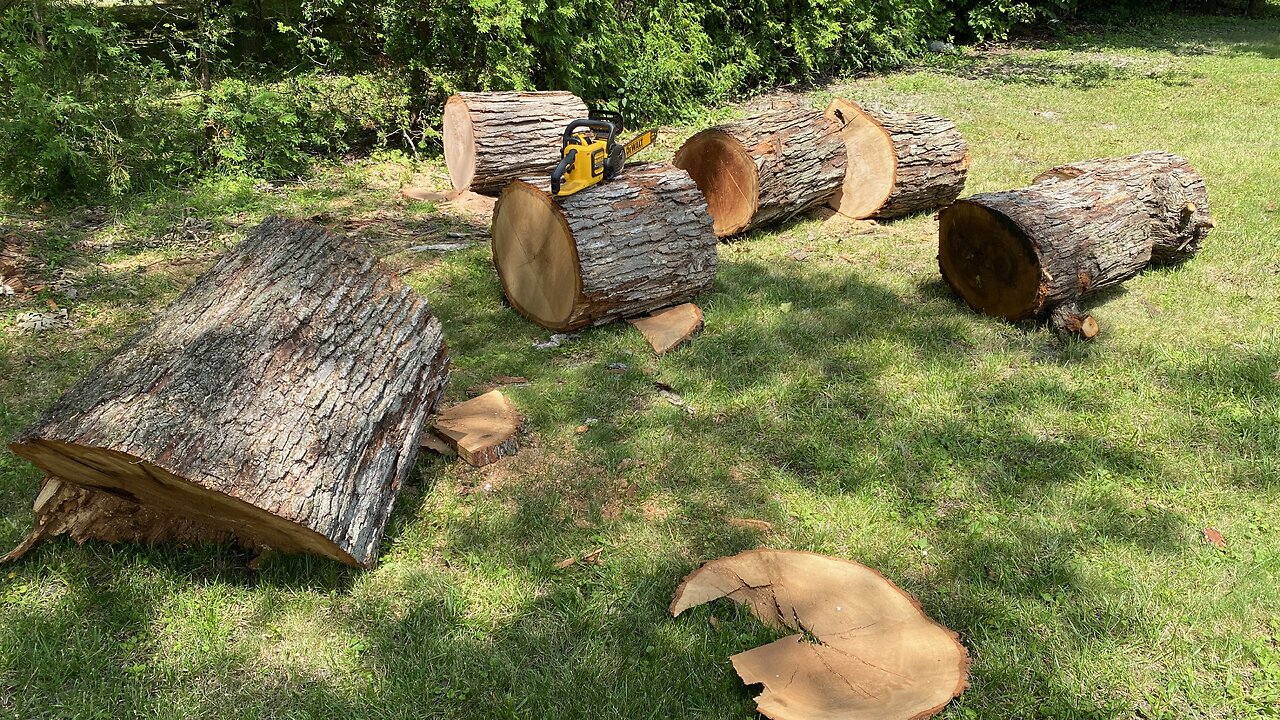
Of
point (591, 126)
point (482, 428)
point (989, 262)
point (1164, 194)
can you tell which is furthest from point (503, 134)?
point (1164, 194)

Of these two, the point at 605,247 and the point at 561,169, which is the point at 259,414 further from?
the point at 561,169

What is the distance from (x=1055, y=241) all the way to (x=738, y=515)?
2651mm

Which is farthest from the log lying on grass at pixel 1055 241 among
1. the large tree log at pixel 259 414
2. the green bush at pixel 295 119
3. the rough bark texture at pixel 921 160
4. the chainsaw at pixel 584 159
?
the green bush at pixel 295 119

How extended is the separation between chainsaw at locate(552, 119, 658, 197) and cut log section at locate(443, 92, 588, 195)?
2612mm

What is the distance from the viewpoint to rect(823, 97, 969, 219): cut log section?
658 centimetres

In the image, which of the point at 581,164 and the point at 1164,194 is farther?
the point at 1164,194

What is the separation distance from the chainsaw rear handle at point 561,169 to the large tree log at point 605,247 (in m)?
0.08

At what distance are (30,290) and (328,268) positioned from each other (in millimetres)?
3001

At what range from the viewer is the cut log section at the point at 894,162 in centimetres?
658

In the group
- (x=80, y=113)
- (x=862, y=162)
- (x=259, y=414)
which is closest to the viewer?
(x=259, y=414)

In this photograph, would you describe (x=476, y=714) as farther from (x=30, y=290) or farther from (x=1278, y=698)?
(x=30, y=290)

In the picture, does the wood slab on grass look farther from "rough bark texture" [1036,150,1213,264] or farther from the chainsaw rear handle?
"rough bark texture" [1036,150,1213,264]

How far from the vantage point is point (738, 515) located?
3.43 m

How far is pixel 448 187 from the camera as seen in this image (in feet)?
25.9
